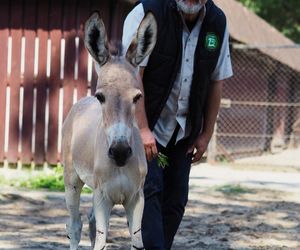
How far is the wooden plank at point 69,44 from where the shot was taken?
47.6ft

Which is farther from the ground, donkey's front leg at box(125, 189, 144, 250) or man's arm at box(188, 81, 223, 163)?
man's arm at box(188, 81, 223, 163)

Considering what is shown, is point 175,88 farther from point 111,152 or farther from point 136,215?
point 111,152

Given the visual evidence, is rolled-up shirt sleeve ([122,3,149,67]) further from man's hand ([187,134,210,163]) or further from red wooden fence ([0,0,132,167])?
red wooden fence ([0,0,132,167])

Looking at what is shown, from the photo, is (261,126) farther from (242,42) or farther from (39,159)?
(39,159)

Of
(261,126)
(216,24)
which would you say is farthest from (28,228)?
(261,126)

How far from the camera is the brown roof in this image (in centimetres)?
1930

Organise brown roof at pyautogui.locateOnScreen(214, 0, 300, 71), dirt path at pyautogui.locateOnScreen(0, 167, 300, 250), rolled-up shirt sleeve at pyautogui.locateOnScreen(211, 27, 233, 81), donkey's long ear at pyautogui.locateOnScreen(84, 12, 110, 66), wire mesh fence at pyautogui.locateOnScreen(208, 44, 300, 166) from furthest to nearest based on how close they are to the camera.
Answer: wire mesh fence at pyautogui.locateOnScreen(208, 44, 300, 166) < brown roof at pyautogui.locateOnScreen(214, 0, 300, 71) < dirt path at pyautogui.locateOnScreen(0, 167, 300, 250) < rolled-up shirt sleeve at pyautogui.locateOnScreen(211, 27, 233, 81) < donkey's long ear at pyautogui.locateOnScreen(84, 12, 110, 66)

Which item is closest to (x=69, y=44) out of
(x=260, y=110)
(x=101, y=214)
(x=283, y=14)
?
(x=101, y=214)

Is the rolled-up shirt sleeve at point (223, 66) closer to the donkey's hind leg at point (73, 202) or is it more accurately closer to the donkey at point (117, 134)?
the donkey at point (117, 134)

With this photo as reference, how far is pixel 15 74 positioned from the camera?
14.7 meters

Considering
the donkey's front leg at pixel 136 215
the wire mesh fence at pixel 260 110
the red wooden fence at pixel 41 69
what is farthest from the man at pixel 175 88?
the wire mesh fence at pixel 260 110

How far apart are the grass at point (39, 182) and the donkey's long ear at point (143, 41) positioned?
21.8ft

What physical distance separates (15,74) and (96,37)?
9.34m

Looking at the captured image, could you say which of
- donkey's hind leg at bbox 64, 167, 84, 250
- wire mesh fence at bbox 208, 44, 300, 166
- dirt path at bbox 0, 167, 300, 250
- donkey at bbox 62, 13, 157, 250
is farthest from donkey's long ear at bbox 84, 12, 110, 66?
wire mesh fence at bbox 208, 44, 300, 166
